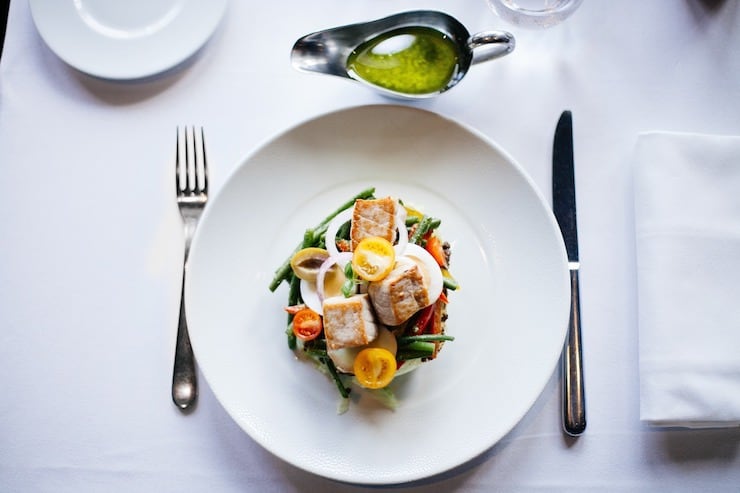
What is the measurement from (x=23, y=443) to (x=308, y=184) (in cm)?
148

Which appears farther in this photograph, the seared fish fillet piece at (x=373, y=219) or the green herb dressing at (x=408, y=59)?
the green herb dressing at (x=408, y=59)

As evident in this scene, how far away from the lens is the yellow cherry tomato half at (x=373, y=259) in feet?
6.70

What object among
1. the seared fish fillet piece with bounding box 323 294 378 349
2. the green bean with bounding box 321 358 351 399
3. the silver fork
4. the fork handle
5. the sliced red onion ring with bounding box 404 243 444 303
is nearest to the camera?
the seared fish fillet piece with bounding box 323 294 378 349

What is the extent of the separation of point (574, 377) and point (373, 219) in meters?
0.98

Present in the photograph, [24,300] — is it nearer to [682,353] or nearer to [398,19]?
[398,19]

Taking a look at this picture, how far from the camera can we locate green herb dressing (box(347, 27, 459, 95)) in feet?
8.23

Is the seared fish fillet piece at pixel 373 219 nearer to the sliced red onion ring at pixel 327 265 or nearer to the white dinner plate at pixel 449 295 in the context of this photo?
the sliced red onion ring at pixel 327 265

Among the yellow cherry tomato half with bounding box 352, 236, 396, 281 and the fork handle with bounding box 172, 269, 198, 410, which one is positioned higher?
the yellow cherry tomato half with bounding box 352, 236, 396, 281

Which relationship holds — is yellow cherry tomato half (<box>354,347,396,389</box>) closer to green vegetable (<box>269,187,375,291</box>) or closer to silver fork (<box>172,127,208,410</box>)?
green vegetable (<box>269,187,375,291</box>)

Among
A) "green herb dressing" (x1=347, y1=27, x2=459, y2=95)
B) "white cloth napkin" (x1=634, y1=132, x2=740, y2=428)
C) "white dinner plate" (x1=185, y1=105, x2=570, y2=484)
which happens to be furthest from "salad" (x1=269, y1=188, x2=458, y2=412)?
"white cloth napkin" (x1=634, y1=132, x2=740, y2=428)

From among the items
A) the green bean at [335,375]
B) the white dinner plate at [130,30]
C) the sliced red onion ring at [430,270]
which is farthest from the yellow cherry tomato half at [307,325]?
the white dinner plate at [130,30]

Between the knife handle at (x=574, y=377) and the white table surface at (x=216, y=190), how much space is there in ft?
0.21

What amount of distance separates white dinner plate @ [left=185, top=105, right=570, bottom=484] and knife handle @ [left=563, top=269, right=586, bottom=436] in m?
0.14

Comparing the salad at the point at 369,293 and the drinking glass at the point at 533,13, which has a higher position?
the drinking glass at the point at 533,13
